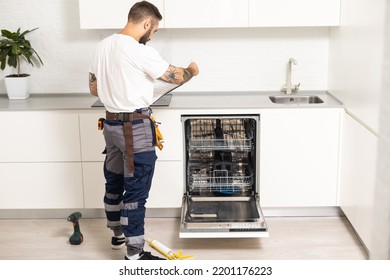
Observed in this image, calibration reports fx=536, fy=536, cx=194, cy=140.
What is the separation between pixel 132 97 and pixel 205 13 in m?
1.10

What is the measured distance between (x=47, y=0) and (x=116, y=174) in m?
1.62

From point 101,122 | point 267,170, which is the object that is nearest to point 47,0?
point 101,122

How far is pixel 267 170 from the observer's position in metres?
3.61

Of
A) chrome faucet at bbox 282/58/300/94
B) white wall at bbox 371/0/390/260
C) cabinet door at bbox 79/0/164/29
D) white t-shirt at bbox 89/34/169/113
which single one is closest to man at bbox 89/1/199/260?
white t-shirt at bbox 89/34/169/113

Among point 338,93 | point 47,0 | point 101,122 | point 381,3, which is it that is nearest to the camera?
point 381,3

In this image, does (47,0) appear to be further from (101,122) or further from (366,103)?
(366,103)

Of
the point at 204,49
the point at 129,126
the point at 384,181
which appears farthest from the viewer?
the point at 204,49

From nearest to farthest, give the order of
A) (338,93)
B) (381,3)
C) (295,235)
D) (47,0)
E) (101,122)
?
(381,3), (101,122), (295,235), (338,93), (47,0)

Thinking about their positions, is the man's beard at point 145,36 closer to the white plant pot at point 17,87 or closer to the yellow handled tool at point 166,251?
the yellow handled tool at point 166,251

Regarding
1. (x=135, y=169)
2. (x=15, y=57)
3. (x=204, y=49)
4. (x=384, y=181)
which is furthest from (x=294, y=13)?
(x=384, y=181)

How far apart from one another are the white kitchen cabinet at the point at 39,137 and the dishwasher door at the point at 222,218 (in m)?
0.86

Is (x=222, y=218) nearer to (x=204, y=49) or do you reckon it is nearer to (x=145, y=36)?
(x=145, y=36)

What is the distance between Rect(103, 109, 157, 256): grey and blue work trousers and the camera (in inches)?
112

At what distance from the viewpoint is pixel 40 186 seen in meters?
3.68
